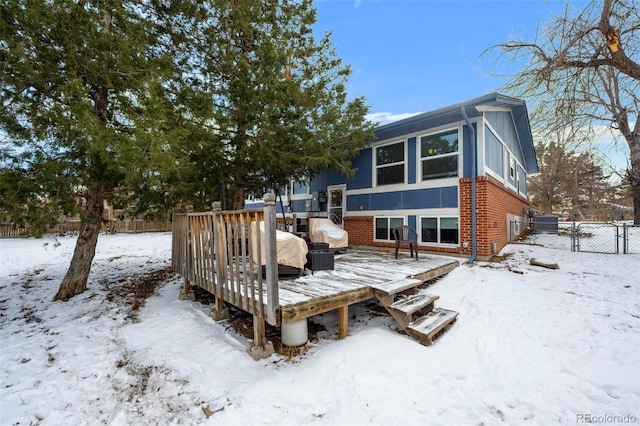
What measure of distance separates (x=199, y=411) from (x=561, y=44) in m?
7.16

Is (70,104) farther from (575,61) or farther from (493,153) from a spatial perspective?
(493,153)

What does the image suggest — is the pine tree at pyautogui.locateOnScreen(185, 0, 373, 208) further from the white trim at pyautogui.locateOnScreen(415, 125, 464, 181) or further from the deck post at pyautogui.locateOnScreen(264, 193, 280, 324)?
the deck post at pyautogui.locateOnScreen(264, 193, 280, 324)

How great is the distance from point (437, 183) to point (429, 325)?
5006 millimetres

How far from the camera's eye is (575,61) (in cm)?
449

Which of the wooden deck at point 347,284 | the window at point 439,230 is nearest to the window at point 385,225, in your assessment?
the window at point 439,230

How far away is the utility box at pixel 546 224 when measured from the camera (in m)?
13.3

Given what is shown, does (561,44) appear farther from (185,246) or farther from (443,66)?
(185,246)

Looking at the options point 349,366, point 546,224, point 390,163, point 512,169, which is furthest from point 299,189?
point 546,224

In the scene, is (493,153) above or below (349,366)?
above

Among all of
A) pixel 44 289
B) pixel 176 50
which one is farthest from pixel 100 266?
pixel 176 50

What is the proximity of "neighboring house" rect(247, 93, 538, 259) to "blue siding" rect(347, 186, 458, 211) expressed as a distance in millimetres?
26

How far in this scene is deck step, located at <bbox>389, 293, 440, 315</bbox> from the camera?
370 centimetres

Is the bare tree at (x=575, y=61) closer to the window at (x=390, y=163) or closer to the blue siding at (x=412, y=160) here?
the blue siding at (x=412, y=160)

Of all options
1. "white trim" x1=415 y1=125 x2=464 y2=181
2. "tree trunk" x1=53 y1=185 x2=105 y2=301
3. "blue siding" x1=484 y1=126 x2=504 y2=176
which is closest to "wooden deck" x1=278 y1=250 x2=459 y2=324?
"white trim" x1=415 y1=125 x2=464 y2=181
